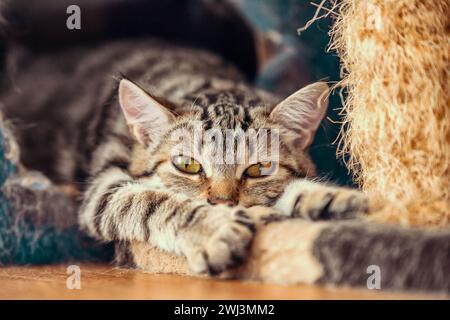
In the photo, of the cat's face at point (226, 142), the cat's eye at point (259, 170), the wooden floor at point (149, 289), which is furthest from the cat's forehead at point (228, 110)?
the wooden floor at point (149, 289)

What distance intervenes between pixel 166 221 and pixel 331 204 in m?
0.40

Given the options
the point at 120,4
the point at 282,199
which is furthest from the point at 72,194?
the point at 120,4

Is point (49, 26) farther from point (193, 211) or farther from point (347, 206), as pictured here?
point (347, 206)

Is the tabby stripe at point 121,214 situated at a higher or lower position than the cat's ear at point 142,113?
lower

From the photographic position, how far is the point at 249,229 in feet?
4.22

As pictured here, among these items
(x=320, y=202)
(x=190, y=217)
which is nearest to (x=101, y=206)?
(x=190, y=217)

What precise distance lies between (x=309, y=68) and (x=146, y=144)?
2.31ft

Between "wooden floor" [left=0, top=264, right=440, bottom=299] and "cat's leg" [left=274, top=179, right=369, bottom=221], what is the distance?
23cm

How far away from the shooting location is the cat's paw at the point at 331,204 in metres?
1.34

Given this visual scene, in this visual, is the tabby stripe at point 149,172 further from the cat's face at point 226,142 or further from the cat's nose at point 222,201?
the cat's nose at point 222,201

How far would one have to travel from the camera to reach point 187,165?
157cm

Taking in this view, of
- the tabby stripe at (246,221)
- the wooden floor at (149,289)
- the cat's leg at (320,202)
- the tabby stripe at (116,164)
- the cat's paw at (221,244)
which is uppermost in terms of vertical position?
the tabby stripe at (116,164)

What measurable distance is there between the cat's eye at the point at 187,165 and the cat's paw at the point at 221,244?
248mm
